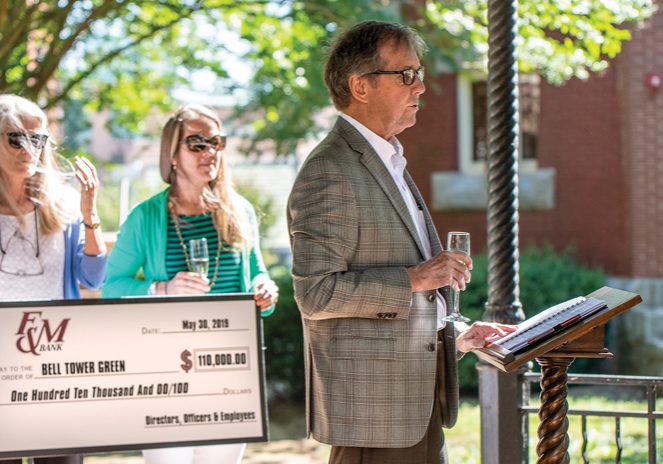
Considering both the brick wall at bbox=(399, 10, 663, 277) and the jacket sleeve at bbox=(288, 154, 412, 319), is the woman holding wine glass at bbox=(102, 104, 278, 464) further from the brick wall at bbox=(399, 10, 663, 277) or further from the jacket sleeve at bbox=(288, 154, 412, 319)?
the brick wall at bbox=(399, 10, 663, 277)

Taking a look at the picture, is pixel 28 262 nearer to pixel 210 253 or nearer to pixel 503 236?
pixel 210 253

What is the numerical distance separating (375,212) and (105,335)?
124cm

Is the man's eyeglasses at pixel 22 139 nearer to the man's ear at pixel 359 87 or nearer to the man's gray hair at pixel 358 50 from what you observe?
the man's gray hair at pixel 358 50

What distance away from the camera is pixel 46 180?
165 inches

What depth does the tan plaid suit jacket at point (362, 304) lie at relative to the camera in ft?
10.9

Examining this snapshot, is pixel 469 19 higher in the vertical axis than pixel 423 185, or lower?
higher

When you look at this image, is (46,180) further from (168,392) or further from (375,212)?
(375,212)

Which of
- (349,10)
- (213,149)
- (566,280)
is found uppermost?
(349,10)

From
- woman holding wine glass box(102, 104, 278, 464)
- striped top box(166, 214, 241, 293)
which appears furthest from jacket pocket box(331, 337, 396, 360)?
striped top box(166, 214, 241, 293)

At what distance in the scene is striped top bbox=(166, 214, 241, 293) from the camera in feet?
14.6

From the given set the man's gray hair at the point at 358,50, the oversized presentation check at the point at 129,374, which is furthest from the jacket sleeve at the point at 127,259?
the man's gray hair at the point at 358,50

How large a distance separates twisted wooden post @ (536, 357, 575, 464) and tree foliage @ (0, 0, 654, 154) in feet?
17.1

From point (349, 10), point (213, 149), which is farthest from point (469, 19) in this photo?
point (213, 149)

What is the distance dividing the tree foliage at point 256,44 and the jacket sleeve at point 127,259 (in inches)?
139
